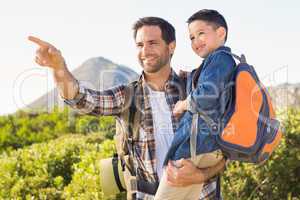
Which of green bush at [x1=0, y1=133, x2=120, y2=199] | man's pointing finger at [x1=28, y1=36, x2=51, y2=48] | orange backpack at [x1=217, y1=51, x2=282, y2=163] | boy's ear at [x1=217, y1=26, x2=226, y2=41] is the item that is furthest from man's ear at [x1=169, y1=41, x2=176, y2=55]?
green bush at [x1=0, y1=133, x2=120, y2=199]

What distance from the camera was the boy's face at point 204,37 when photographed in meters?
2.91

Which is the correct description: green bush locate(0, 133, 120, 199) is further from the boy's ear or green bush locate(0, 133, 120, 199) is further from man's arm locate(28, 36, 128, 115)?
the boy's ear

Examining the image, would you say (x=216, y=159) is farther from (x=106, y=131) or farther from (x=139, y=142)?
(x=106, y=131)

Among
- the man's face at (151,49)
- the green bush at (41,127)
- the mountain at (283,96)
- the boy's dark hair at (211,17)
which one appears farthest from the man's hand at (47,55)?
the green bush at (41,127)

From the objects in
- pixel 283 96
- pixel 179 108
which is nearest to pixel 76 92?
pixel 179 108

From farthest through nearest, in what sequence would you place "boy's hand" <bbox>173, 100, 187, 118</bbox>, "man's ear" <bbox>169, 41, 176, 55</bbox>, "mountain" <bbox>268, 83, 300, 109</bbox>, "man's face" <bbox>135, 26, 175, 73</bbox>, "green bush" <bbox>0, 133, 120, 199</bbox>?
1. "mountain" <bbox>268, 83, 300, 109</bbox>
2. "green bush" <bbox>0, 133, 120, 199</bbox>
3. "man's ear" <bbox>169, 41, 176, 55</bbox>
4. "man's face" <bbox>135, 26, 175, 73</bbox>
5. "boy's hand" <bbox>173, 100, 187, 118</bbox>

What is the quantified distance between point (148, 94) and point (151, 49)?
30 cm

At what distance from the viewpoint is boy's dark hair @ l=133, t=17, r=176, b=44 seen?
127 inches

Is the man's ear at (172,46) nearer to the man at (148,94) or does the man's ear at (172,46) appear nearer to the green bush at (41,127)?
the man at (148,94)

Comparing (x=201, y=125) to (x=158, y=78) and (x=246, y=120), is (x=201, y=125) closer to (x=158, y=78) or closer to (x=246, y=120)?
(x=246, y=120)

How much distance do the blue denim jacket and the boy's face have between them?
0.12 meters

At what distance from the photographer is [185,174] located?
2670mm

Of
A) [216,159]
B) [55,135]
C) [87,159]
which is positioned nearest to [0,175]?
[87,159]

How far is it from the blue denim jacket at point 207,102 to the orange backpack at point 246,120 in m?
0.05
